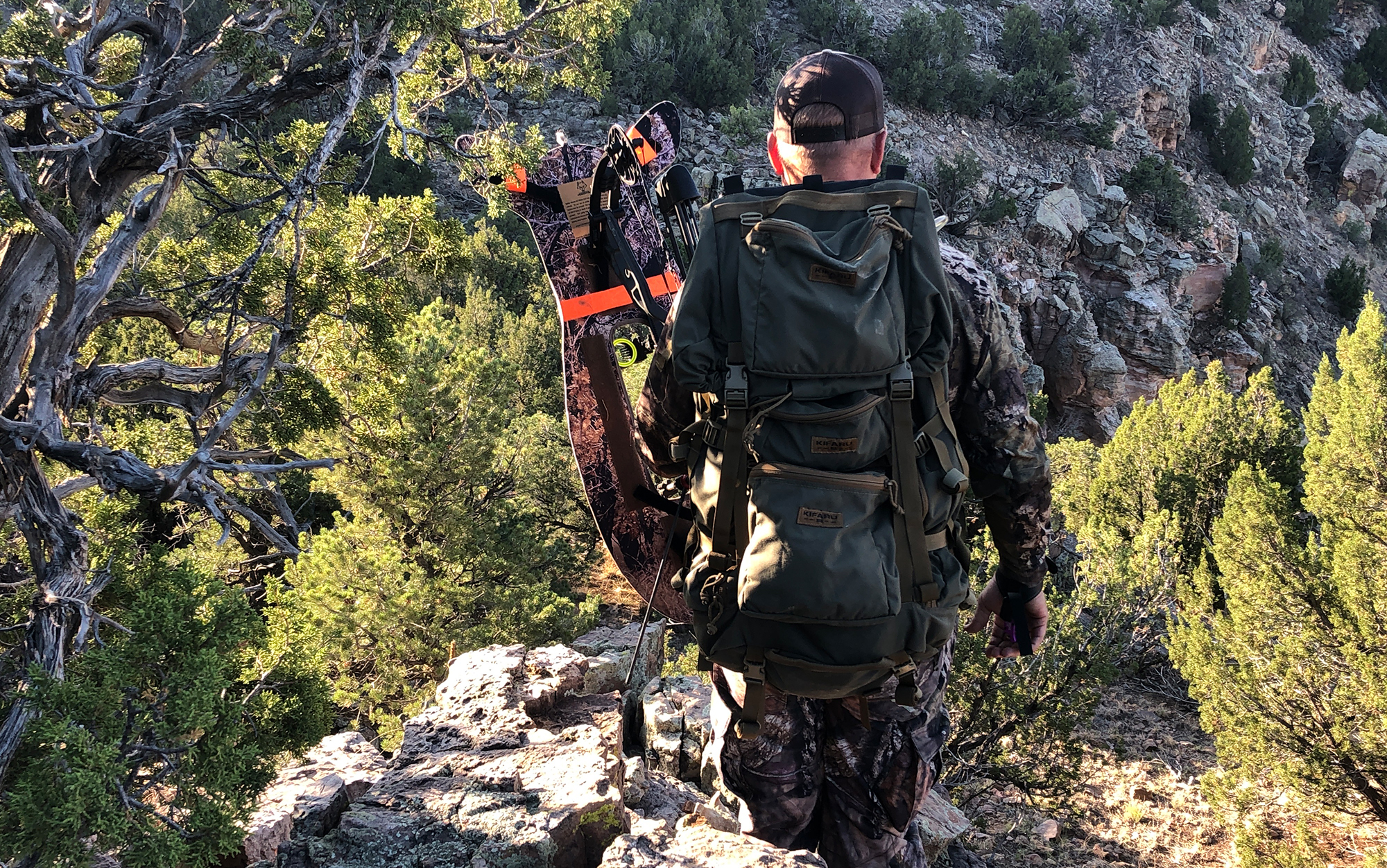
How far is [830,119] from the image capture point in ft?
5.47

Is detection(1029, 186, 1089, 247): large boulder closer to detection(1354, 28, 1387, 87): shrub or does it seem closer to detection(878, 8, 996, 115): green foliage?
detection(878, 8, 996, 115): green foliage

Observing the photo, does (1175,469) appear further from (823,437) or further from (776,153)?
(823,437)

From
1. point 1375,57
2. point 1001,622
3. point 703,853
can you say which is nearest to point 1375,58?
point 1375,57

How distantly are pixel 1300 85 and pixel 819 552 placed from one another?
35832 millimetres

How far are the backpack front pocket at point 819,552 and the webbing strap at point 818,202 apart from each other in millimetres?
513

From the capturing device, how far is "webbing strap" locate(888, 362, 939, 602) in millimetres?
1528

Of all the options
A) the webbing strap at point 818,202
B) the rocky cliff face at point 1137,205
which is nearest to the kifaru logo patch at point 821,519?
the webbing strap at point 818,202

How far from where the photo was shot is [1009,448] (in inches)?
71.0

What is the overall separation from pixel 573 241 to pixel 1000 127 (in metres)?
23.8

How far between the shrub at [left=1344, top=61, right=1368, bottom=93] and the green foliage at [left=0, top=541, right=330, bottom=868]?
39.1 m

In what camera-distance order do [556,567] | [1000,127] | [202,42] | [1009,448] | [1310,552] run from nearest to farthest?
[1009,448] < [202,42] < [1310,552] < [556,567] < [1000,127]

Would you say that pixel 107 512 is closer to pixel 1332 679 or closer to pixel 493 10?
pixel 493 10

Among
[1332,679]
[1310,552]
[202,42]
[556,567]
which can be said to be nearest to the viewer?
[202,42]

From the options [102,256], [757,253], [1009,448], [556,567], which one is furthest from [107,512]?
[556,567]
